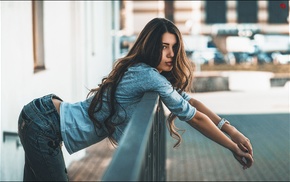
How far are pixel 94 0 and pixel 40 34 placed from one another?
5.69 meters

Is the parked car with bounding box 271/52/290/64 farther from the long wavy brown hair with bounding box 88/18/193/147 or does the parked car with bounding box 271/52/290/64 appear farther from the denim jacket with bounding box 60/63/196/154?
the denim jacket with bounding box 60/63/196/154

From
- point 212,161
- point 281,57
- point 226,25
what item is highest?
point 226,25

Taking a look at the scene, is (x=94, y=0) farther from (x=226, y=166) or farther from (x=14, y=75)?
(x=14, y=75)

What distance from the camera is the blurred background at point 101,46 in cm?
628

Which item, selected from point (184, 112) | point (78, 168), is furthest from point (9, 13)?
point (78, 168)

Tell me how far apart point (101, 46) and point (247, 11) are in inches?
902

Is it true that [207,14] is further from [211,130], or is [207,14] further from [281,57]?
[211,130]

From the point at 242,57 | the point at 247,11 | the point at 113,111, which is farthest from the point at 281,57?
the point at 113,111

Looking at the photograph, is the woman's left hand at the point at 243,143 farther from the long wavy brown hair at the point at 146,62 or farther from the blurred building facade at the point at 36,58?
the blurred building facade at the point at 36,58

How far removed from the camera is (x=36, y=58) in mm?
8023

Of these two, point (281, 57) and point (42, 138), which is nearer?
point (42, 138)

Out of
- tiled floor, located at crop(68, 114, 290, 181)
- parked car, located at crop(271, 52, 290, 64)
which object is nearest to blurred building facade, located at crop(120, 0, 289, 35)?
parked car, located at crop(271, 52, 290, 64)

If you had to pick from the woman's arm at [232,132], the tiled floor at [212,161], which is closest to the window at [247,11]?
the tiled floor at [212,161]

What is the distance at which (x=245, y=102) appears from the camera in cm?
1858
